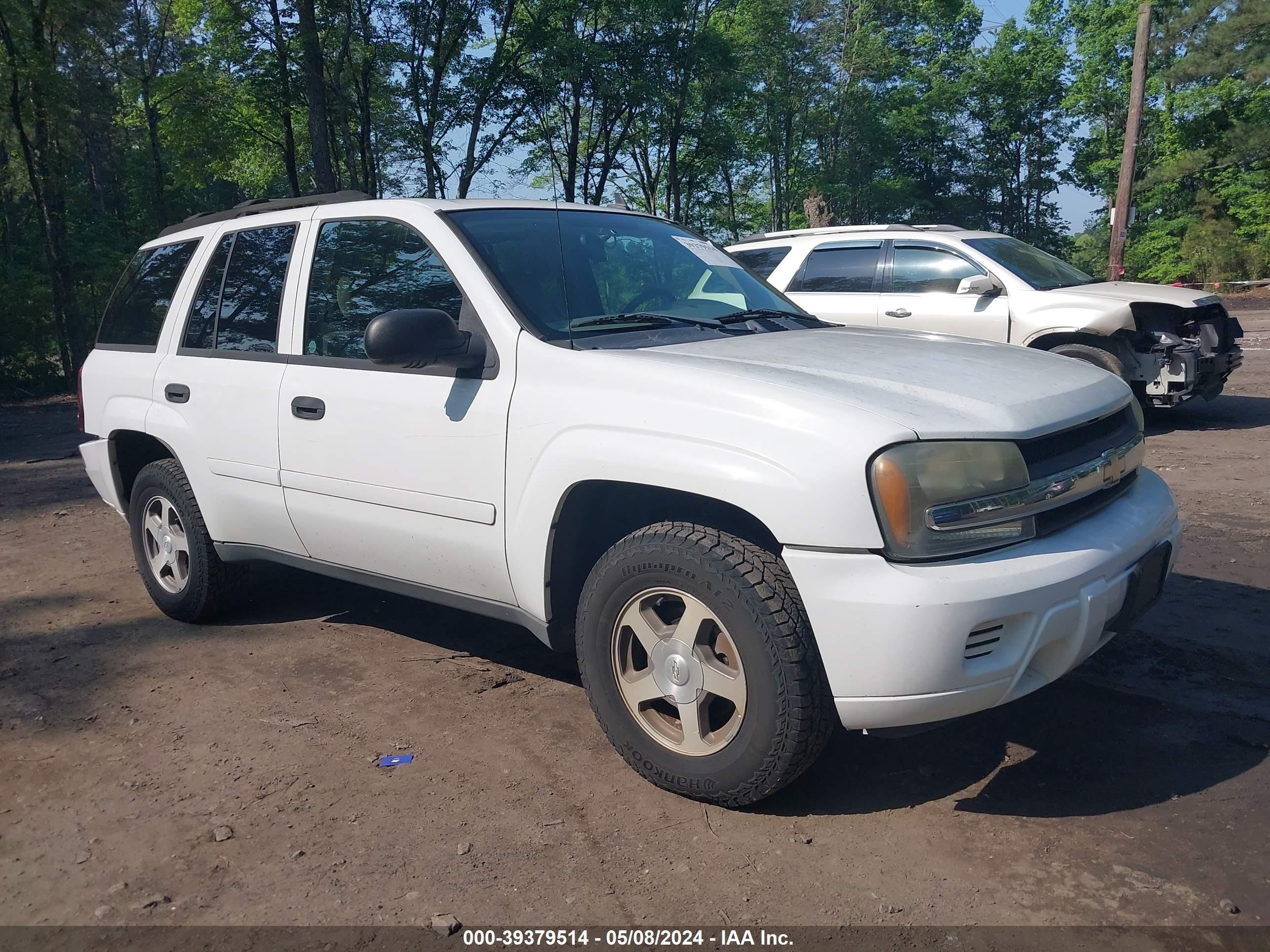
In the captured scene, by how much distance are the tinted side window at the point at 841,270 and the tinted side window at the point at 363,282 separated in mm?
6023

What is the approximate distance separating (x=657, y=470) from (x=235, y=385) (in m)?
2.22

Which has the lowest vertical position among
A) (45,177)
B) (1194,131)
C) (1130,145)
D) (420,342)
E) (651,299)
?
(420,342)

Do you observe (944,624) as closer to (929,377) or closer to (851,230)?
(929,377)

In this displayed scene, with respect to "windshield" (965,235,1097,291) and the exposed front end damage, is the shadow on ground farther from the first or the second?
"windshield" (965,235,1097,291)

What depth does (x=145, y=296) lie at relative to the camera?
16.1 feet

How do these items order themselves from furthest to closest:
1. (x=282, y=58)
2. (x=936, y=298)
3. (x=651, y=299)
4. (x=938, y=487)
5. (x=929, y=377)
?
(x=282, y=58), (x=936, y=298), (x=651, y=299), (x=929, y=377), (x=938, y=487)

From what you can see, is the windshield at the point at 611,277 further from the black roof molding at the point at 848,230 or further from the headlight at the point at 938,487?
the black roof molding at the point at 848,230

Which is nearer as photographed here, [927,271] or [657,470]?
[657,470]

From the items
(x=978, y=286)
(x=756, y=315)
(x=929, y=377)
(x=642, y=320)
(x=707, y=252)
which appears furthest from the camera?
(x=978, y=286)

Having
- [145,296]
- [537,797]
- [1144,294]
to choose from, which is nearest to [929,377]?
[537,797]

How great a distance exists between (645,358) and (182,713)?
2.29 metres

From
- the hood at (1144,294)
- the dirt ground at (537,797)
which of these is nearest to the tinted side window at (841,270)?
the hood at (1144,294)

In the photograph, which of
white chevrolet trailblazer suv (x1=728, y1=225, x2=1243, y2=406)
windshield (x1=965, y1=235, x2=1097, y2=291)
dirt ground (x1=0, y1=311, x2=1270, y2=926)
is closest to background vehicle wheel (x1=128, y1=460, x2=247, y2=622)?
dirt ground (x1=0, y1=311, x2=1270, y2=926)

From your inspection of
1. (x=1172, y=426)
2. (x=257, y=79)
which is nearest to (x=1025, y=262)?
(x=1172, y=426)
